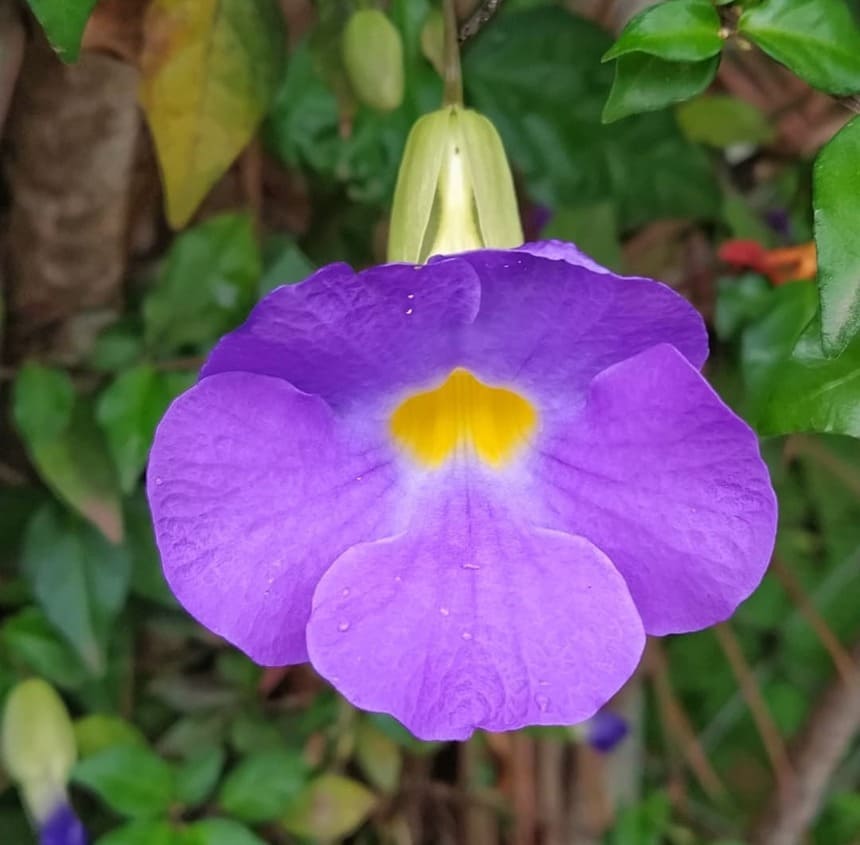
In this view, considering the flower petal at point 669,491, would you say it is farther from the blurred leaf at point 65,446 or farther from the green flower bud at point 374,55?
the blurred leaf at point 65,446

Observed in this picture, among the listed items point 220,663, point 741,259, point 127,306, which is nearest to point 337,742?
point 220,663

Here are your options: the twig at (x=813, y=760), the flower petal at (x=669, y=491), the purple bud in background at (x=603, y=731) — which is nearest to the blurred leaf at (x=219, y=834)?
the flower petal at (x=669, y=491)

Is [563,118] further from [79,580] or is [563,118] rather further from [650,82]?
[79,580]

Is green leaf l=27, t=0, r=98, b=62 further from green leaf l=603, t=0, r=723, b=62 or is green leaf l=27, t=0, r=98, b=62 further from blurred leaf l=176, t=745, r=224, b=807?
blurred leaf l=176, t=745, r=224, b=807

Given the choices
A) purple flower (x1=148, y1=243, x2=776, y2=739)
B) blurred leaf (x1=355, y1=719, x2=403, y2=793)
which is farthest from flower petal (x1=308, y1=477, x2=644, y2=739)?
blurred leaf (x1=355, y1=719, x2=403, y2=793)

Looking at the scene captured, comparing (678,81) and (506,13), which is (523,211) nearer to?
(506,13)
